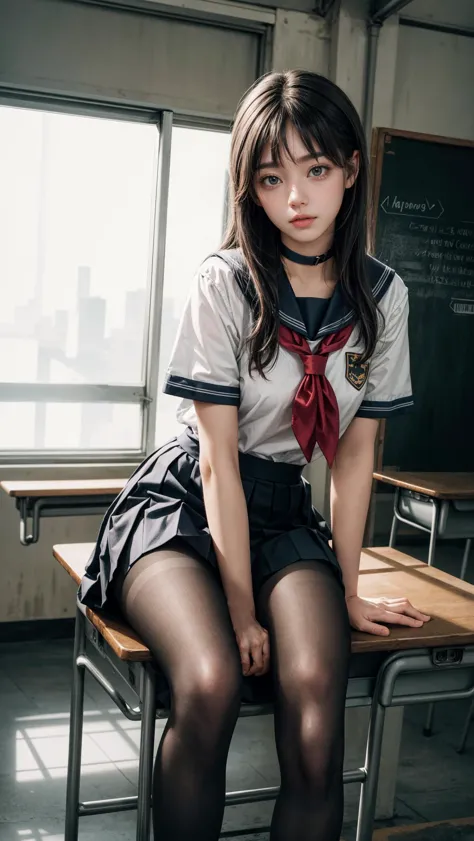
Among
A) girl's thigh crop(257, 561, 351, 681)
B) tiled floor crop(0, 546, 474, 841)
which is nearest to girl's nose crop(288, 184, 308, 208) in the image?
girl's thigh crop(257, 561, 351, 681)

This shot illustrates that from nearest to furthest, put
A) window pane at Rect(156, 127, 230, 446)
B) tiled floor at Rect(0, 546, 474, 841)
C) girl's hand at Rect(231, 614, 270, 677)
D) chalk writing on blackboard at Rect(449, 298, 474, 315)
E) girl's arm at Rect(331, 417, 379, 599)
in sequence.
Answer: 1. girl's hand at Rect(231, 614, 270, 677)
2. girl's arm at Rect(331, 417, 379, 599)
3. tiled floor at Rect(0, 546, 474, 841)
4. window pane at Rect(156, 127, 230, 446)
5. chalk writing on blackboard at Rect(449, 298, 474, 315)

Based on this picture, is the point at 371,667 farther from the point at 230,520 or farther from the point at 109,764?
the point at 109,764

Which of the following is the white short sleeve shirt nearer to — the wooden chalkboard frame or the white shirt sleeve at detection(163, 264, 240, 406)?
the white shirt sleeve at detection(163, 264, 240, 406)

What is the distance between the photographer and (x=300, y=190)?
1382mm

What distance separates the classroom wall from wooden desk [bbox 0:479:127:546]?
2.20 ft

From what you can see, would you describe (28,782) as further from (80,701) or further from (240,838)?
(80,701)

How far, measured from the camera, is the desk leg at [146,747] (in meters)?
1.33

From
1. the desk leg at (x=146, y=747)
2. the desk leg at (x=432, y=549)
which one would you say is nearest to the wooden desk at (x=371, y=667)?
the desk leg at (x=146, y=747)

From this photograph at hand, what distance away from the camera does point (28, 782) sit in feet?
7.94

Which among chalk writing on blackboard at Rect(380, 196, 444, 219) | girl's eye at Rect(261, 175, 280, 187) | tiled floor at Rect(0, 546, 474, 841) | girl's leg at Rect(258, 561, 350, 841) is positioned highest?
chalk writing on blackboard at Rect(380, 196, 444, 219)

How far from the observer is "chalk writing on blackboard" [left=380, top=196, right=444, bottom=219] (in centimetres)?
398

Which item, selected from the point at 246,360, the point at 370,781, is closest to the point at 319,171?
the point at 246,360

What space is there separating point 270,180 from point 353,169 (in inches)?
5.9

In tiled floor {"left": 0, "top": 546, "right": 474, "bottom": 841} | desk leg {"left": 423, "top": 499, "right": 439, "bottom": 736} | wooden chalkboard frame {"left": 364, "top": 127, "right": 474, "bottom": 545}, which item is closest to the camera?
tiled floor {"left": 0, "top": 546, "right": 474, "bottom": 841}
